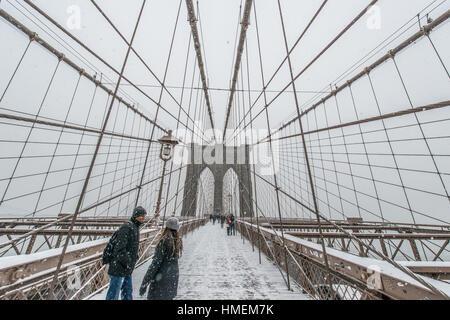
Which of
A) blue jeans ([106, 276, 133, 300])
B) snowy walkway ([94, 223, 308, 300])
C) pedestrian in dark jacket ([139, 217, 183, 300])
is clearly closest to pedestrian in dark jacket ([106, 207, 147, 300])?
blue jeans ([106, 276, 133, 300])

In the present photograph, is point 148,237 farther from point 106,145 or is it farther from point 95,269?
point 106,145

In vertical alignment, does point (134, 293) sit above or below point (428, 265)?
below

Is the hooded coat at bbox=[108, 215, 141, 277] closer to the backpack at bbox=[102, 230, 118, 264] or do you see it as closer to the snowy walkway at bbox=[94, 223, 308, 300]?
the backpack at bbox=[102, 230, 118, 264]

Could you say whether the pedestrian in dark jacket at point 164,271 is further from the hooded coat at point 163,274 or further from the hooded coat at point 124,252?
the hooded coat at point 124,252

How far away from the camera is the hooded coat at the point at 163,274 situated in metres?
1.61

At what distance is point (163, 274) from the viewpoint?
165 cm

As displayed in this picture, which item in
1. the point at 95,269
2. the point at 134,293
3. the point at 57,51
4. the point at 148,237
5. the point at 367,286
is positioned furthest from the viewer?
the point at 57,51

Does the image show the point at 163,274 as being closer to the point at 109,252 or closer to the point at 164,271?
the point at 164,271

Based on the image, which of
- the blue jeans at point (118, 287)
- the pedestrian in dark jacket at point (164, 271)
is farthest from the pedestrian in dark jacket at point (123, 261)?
the pedestrian in dark jacket at point (164, 271)

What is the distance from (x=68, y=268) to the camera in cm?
213
